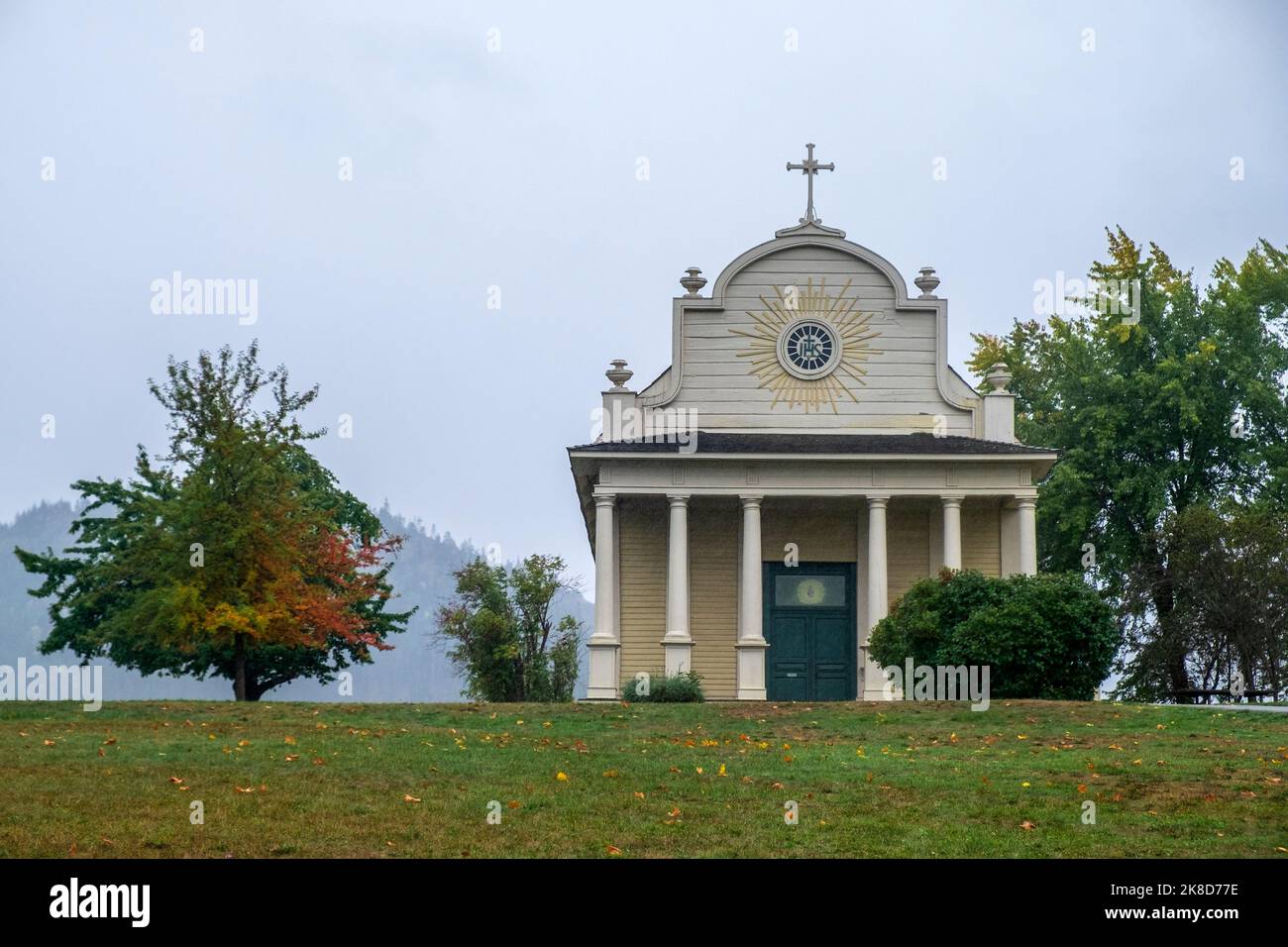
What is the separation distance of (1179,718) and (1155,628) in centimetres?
1910

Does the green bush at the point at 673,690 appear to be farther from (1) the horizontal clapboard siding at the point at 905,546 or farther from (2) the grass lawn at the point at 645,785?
(2) the grass lawn at the point at 645,785

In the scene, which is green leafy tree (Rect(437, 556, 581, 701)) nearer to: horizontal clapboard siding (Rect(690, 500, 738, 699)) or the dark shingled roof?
horizontal clapboard siding (Rect(690, 500, 738, 699))

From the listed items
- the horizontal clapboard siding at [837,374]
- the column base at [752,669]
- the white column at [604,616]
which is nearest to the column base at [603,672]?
the white column at [604,616]

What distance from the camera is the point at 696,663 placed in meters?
33.4

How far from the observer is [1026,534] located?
31.8 meters

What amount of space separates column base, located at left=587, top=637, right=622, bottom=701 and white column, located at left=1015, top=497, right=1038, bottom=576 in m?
8.26

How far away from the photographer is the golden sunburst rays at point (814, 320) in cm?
3381

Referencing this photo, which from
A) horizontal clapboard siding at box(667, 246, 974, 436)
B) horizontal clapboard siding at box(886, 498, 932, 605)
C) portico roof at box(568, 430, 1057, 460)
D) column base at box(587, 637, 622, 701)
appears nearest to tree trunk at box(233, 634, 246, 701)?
column base at box(587, 637, 622, 701)

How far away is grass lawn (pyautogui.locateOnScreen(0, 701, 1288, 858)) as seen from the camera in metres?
13.1

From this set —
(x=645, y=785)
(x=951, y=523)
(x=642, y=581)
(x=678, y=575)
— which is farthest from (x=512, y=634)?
(x=645, y=785)

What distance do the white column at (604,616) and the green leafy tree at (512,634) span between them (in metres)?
16.3
